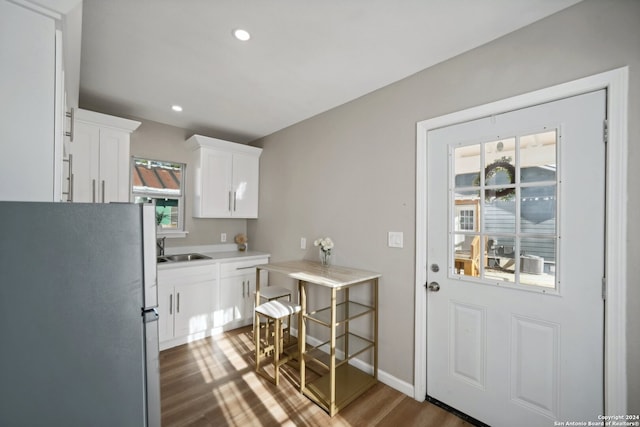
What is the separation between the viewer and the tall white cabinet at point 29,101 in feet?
3.14

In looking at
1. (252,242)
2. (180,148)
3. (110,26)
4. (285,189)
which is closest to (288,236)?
(285,189)

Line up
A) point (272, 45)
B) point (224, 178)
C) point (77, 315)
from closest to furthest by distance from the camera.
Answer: point (77, 315), point (272, 45), point (224, 178)

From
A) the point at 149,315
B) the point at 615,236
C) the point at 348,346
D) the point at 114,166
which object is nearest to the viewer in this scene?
the point at 149,315

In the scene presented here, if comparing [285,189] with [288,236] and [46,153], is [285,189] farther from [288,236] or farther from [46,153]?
[46,153]

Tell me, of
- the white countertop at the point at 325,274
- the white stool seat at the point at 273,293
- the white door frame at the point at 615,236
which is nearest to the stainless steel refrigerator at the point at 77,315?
the white countertop at the point at 325,274

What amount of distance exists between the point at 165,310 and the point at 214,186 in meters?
1.47

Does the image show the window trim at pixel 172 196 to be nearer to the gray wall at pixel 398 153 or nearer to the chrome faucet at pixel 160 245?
the chrome faucet at pixel 160 245

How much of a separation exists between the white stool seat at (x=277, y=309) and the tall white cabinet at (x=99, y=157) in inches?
67.5

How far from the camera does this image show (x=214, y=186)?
3.34 metres

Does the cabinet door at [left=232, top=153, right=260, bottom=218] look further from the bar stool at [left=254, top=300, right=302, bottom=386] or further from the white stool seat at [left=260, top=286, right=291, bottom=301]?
the bar stool at [left=254, top=300, right=302, bottom=386]

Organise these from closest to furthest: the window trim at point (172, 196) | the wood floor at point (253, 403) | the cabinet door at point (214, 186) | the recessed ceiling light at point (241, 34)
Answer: the recessed ceiling light at point (241, 34)
the wood floor at point (253, 403)
the window trim at point (172, 196)
the cabinet door at point (214, 186)

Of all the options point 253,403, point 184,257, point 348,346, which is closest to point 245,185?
point 184,257

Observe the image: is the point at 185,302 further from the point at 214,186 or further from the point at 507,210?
the point at 507,210

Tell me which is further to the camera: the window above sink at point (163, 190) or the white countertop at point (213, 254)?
the window above sink at point (163, 190)
